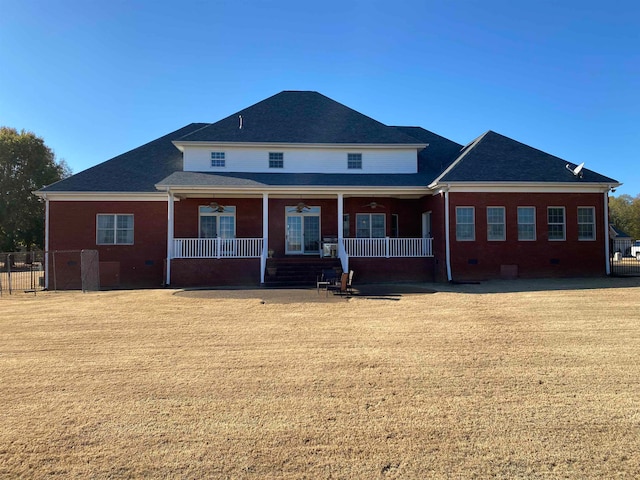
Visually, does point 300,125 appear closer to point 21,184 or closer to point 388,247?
point 388,247

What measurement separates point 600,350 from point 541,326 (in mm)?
1607

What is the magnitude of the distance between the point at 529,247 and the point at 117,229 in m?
17.7

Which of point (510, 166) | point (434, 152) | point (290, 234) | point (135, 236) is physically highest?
point (434, 152)

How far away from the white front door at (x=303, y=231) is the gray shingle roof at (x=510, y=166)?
606 centimetres

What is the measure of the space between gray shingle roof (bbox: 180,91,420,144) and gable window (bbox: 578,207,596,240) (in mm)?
7851

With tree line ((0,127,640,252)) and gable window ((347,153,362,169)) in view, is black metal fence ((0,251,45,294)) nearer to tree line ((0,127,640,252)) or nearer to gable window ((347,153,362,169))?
tree line ((0,127,640,252))

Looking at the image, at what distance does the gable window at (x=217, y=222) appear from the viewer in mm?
18453

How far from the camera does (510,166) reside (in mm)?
17062

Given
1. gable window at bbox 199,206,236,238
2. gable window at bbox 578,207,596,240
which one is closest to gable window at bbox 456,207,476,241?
gable window at bbox 578,207,596,240

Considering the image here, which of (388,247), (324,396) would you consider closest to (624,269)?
(388,247)

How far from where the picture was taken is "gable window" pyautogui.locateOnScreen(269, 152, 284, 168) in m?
19.0

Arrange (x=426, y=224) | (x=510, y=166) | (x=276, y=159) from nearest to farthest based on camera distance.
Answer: (x=510, y=166)
(x=426, y=224)
(x=276, y=159)

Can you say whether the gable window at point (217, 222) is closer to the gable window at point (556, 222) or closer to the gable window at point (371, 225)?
the gable window at point (371, 225)

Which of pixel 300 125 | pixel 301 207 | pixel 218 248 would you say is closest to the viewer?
pixel 218 248
